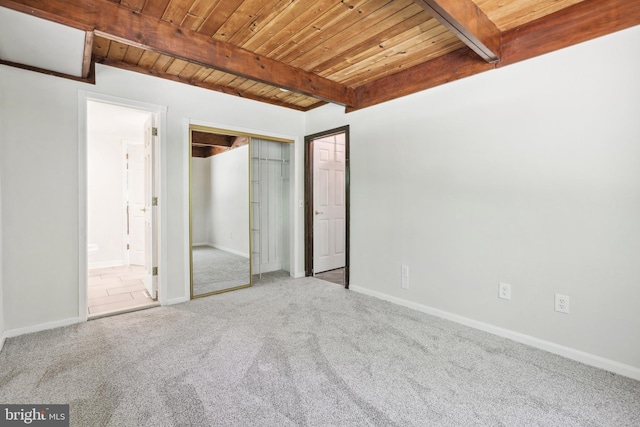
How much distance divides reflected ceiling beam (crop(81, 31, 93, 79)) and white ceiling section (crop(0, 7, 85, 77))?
0.06 ft

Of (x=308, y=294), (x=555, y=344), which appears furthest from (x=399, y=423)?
(x=308, y=294)

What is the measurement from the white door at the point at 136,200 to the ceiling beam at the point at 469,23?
16.0 ft

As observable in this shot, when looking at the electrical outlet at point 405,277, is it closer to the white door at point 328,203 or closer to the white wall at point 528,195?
the white wall at point 528,195

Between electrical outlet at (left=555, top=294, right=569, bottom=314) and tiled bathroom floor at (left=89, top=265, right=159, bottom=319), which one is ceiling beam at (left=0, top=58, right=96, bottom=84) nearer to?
tiled bathroom floor at (left=89, top=265, right=159, bottom=319)

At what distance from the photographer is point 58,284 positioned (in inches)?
103

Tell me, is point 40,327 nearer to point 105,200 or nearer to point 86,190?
point 86,190

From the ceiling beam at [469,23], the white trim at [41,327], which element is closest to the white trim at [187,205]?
the white trim at [41,327]

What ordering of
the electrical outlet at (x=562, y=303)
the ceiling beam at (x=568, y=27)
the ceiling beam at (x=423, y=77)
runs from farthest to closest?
the ceiling beam at (x=423, y=77) → the electrical outlet at (x=562, y=303) → the ceiling beam at (x=568, y=27)

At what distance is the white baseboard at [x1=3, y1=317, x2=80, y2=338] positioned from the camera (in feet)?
7.90

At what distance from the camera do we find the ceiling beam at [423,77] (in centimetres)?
259

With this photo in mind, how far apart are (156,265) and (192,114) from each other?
1.66m

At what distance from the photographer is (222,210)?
3902 millimetres

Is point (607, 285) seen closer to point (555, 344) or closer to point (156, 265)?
point (555, 344)

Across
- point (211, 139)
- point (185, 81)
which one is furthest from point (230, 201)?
point (185, 81)
